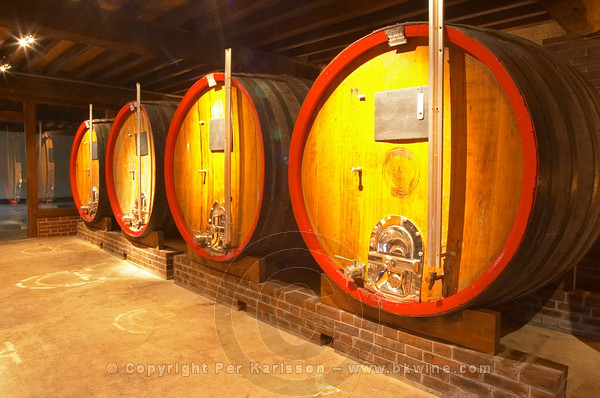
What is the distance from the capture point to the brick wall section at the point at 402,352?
1975 millimetres

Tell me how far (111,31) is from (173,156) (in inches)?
55.4

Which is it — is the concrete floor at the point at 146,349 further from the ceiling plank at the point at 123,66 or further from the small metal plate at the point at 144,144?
the ceiling plank at the point at 123,66

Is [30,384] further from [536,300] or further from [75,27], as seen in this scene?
[536,300]

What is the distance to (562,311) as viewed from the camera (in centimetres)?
311

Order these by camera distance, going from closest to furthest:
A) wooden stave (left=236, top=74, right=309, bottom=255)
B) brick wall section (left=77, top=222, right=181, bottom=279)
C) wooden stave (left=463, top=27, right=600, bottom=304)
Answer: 1. wooden stave (left=463, top=27, right=600, bottom=304)
2. wooden stave (left=236, top=74, right=309, bottom=255)
3. brick wall section (left=77, top=222, right=181, bottom=279)

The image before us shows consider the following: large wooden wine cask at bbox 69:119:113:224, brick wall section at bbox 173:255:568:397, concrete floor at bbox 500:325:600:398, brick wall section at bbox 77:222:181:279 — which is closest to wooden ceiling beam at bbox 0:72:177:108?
large wooden wine cask at bbox 69:119:113:224

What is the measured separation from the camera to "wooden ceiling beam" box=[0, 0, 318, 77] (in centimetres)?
370

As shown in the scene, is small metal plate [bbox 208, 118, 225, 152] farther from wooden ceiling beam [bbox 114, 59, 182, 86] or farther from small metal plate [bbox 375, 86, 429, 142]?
wooden ceiling beam [bbox 114, 59, 182, 86]

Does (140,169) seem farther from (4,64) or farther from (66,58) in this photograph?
(4,64)

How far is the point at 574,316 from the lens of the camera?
121 inches

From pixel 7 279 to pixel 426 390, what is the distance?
471cm

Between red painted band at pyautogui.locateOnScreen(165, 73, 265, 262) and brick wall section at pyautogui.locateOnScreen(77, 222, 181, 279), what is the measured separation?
0.84m

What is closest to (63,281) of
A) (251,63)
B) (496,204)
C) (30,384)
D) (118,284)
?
(118,284)

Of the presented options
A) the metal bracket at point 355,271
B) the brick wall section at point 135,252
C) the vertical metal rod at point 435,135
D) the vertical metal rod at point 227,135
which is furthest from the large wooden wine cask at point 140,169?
the vertical metal rod at point 435,135
